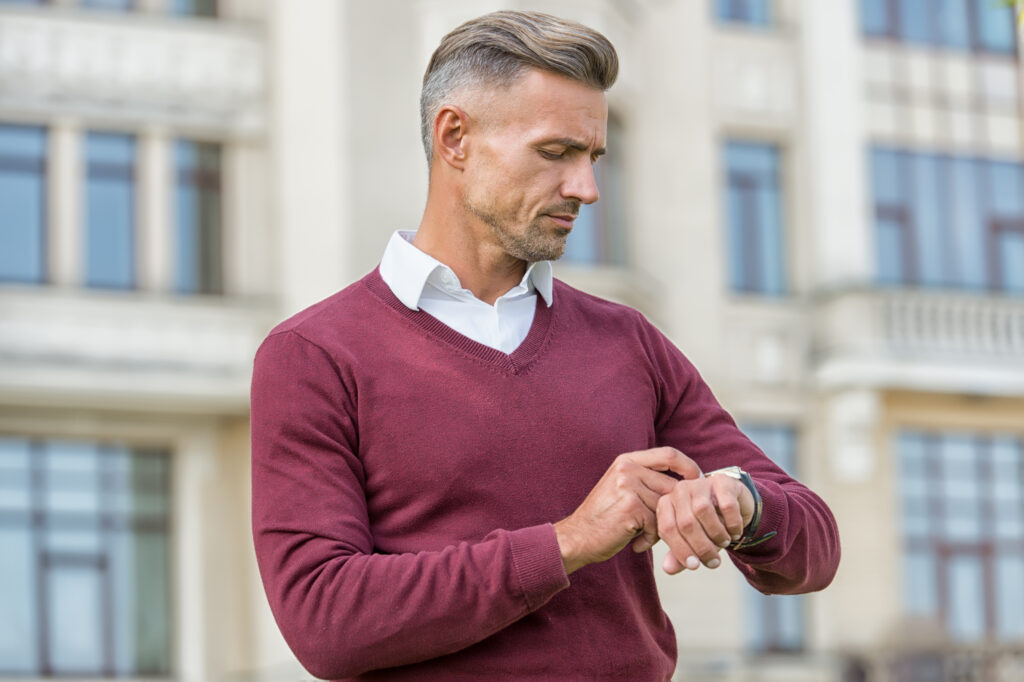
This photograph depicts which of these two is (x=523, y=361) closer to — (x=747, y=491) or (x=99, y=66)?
(x=747, y=491)

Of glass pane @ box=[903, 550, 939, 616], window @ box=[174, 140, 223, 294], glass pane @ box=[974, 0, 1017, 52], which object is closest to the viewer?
window @ box=[174, 140, 223, 294]

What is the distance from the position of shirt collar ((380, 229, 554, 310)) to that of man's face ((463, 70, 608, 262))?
13cm

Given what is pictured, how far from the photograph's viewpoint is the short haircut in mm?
2941

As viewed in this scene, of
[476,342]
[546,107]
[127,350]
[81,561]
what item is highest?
[127,350]

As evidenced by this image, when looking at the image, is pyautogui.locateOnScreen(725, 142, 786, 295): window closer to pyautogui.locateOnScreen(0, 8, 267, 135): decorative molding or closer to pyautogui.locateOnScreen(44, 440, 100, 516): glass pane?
pyautogui.locateOnScreen(0, 8, 267, 135): decorative molding

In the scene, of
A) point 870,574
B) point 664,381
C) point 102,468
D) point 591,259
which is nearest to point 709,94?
point 591,259

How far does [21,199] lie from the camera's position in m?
17.7

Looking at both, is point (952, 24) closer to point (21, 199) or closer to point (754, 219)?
point (754, 219)

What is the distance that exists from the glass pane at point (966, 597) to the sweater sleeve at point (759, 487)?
712 inches

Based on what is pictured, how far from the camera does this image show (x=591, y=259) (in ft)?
63.3

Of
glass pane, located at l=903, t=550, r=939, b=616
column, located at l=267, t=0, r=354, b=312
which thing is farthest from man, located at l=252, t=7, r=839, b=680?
glass pane, located at l=903, t=550, r=939, b=616

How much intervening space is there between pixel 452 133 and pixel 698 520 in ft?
2.56

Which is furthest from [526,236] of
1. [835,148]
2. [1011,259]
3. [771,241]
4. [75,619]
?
[1011,259]

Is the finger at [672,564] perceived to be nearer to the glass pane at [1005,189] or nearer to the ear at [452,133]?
the ear at [452,133]
